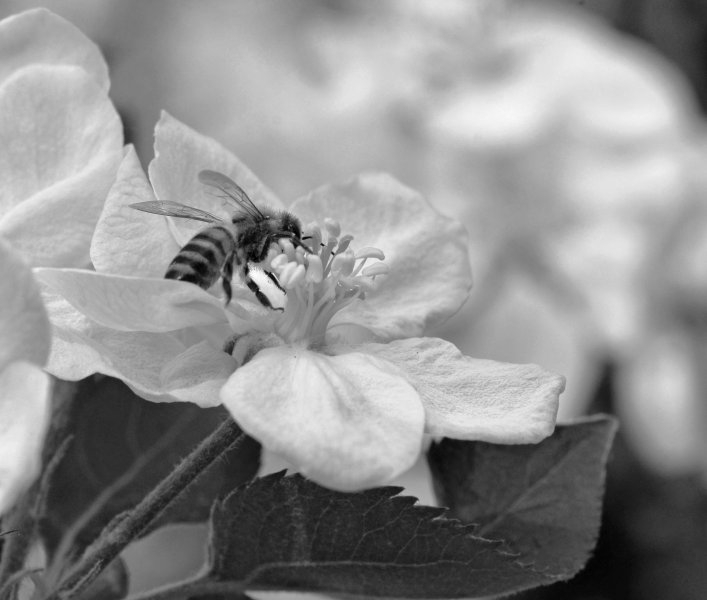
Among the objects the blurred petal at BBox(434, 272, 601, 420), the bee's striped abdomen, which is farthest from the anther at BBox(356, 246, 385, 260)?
the blurred petal at BBox(434, 272, 601, 420)

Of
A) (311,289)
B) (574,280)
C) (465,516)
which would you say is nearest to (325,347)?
(311,289)

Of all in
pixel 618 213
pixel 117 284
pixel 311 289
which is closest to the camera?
pixel 117 284

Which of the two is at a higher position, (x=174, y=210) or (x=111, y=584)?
(x=174, y=210)

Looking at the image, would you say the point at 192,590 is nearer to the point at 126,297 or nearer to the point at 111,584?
the point at 111,584

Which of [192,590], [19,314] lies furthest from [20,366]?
[192,590]

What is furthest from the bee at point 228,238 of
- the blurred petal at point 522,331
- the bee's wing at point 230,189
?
the blurred petal at point 522,331

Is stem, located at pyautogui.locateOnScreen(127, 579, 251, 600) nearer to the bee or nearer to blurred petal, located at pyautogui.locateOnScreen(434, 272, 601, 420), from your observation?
the bee

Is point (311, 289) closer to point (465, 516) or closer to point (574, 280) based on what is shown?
point (465, 516)
